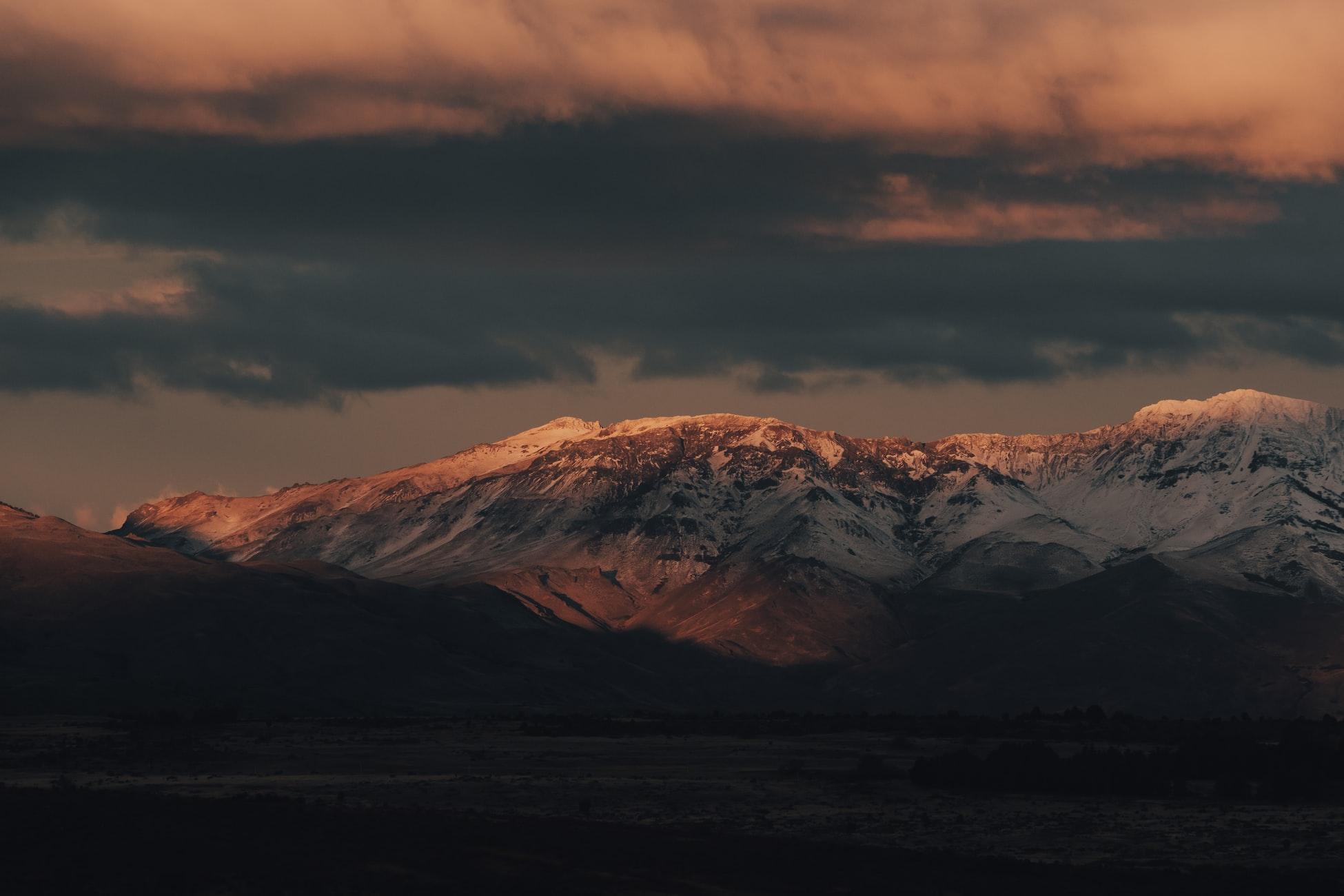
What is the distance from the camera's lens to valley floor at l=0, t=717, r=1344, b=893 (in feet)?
309

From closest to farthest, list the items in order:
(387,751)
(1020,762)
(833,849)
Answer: (833,849), (1020,762), (387,751)

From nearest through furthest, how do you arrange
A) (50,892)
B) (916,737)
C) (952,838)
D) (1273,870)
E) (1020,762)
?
1. (50,892)
2. (1273,870)
3. (952,838)
4. (1020,762)
5. (916,737)

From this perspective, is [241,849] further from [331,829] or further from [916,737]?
[916,737]

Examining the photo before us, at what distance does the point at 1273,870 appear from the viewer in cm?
9669

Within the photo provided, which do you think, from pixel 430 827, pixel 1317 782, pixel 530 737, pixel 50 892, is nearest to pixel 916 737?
pixel 530 737

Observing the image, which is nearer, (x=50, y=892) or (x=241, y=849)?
(x=50, y=892)

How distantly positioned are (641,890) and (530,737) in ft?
303

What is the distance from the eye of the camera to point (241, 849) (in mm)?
99750

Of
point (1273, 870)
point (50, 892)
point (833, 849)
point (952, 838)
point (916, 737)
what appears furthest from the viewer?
point (916, 737)

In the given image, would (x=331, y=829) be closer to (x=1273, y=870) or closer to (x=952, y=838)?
(x=952, y=838)

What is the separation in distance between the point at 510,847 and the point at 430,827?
7012 mm

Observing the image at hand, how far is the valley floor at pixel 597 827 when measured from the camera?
94.2 m

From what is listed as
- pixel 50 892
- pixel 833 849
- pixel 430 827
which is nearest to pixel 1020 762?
pixel 833 849

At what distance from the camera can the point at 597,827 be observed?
111 meters
